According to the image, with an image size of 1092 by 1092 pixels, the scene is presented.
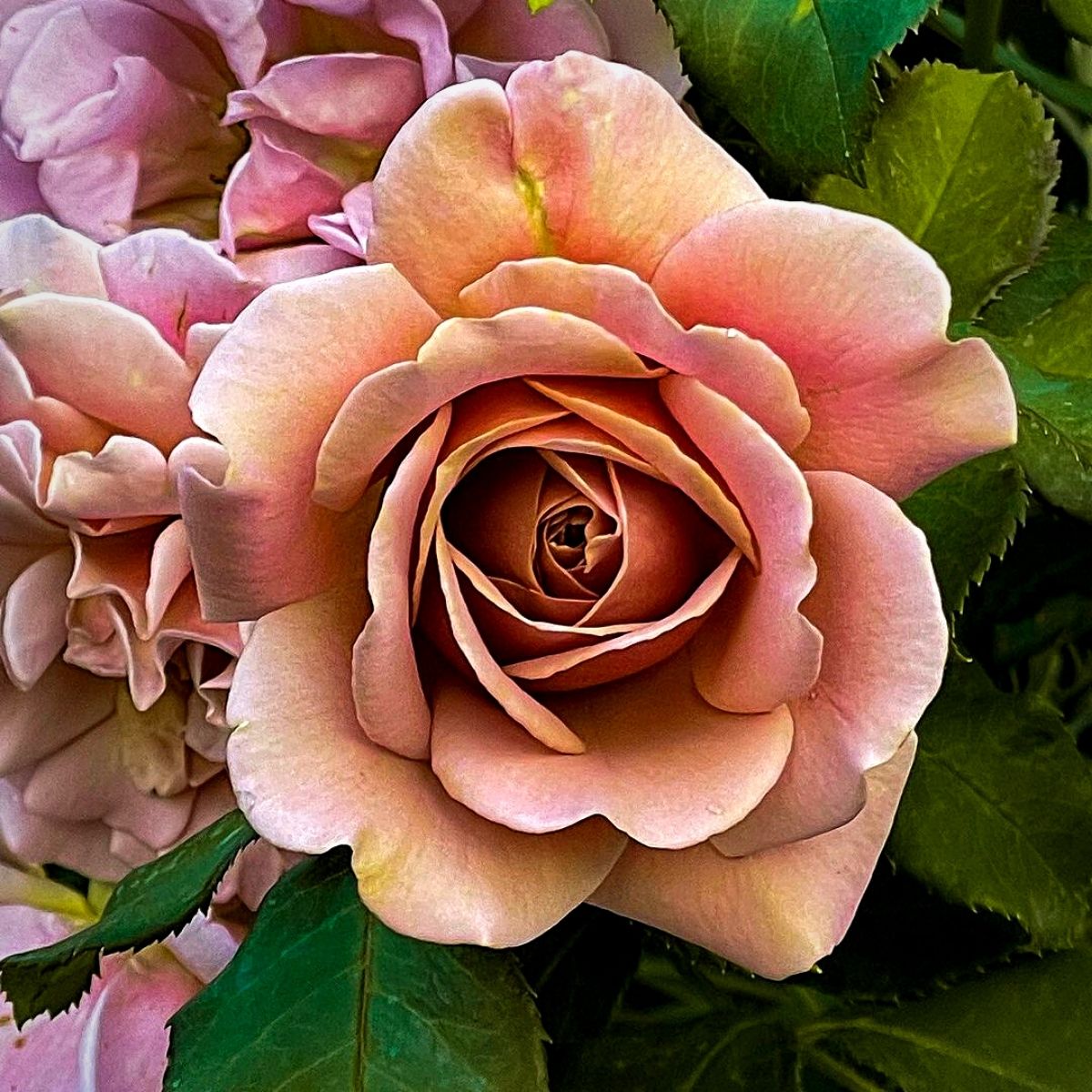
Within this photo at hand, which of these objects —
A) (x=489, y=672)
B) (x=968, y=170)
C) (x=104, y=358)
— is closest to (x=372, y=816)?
(x=489, y=672)

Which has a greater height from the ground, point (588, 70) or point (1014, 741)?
point (588, 70)

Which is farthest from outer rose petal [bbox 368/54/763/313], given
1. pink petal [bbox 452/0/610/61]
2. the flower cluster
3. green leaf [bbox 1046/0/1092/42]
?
green leaf [bbox 1046/0/1092/42]

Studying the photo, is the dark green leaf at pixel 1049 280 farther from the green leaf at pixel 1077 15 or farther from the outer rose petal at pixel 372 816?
the outer rose petal at pixel 372 816

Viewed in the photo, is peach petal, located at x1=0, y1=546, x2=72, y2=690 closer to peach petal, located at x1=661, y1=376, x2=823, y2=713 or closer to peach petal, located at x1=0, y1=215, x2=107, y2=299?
peach petal, located at x1=0, y1=215, x2=107, y2=299

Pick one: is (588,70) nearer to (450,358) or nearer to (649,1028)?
(450,358)

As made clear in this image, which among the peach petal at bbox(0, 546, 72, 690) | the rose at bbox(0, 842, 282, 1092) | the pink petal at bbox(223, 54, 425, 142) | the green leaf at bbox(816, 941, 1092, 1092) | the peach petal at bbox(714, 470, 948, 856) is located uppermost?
the pink petal at bbox(223, 54, 425, 142)

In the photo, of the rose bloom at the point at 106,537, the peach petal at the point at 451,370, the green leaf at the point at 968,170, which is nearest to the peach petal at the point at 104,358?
the rose bloom at the point at 106,537

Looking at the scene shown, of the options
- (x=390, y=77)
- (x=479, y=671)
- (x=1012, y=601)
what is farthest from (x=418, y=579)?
(x=1012, y=601)
